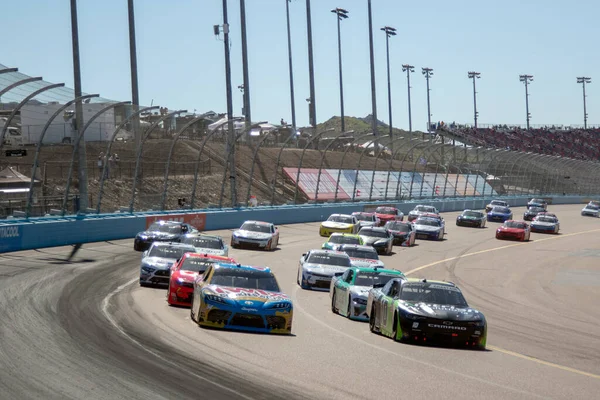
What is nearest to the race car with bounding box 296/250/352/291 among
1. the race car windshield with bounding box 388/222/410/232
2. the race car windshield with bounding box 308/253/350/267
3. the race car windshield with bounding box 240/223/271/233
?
the race car windshield with bounding box 308/253/350/267

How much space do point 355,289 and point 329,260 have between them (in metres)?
4.97

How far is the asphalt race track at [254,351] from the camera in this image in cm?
1014

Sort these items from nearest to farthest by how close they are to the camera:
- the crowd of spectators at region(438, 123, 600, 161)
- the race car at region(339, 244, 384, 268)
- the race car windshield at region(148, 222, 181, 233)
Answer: the race car at region(339, 244, 384, 268), the race car windshield at region(148, 222, 181, 233), the crowd of spectators at region(438, 123, 600, 161)

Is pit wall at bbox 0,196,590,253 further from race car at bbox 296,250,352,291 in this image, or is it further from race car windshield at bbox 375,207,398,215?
race car at bbox 296,250,352,291

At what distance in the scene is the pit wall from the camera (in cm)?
2884

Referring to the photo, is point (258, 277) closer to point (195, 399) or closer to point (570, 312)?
point (195, 399)

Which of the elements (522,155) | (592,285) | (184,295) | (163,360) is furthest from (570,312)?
(522,155)

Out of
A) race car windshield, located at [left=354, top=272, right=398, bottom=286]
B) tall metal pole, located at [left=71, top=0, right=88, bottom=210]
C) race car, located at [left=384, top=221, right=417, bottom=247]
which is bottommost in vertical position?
race car, located at [left=384, top=221, right=417, bottom=247]

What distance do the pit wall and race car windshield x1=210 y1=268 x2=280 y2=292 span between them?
13.9 m

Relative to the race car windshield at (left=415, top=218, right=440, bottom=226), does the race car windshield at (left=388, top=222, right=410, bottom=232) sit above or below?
above

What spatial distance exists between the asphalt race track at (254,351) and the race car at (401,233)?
13.4m

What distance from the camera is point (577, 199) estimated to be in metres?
101

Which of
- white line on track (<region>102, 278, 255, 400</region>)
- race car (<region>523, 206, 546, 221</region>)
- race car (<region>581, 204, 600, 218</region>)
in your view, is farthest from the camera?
race car (<region>581, 204, 600, 218</region>)

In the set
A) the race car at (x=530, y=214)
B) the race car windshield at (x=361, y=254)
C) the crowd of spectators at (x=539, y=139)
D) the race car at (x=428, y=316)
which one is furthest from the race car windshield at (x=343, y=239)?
the crowd of spectators at (x=539, y=139)
